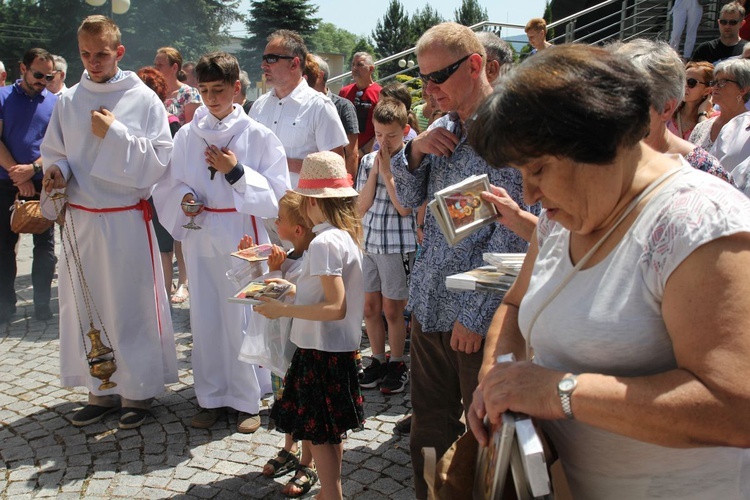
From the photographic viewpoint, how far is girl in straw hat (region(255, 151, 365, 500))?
128 inches

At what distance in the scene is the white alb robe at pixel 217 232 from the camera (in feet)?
14.7

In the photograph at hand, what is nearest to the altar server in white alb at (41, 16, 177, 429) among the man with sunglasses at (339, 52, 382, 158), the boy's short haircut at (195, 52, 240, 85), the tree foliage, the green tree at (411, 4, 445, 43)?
the boy's short haircut at (195, 52, 240, 85)

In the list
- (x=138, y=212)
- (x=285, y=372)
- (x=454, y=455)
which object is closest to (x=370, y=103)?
(x=138, y=212)

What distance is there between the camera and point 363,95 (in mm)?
9094

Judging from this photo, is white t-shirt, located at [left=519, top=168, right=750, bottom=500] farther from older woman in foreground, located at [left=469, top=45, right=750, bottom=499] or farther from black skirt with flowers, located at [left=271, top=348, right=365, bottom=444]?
black skirt with flowers, located at [left=271, top=348, right=365, bottom=444]

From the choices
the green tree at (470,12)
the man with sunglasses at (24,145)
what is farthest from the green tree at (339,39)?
the man with sunglasses at (24,145)

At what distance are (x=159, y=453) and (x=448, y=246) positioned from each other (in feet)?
7.74

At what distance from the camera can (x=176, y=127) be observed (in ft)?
23.1

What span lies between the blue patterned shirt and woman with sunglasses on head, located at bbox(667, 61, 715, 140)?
4.11m

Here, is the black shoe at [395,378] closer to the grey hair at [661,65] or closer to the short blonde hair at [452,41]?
the short blonde hair at [452,41]

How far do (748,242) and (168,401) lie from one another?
4.34 meters

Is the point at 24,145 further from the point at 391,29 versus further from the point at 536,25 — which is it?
the point at 391,29

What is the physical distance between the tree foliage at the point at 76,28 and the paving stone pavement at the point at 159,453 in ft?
125

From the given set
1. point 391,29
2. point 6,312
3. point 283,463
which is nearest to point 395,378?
point 283,463
